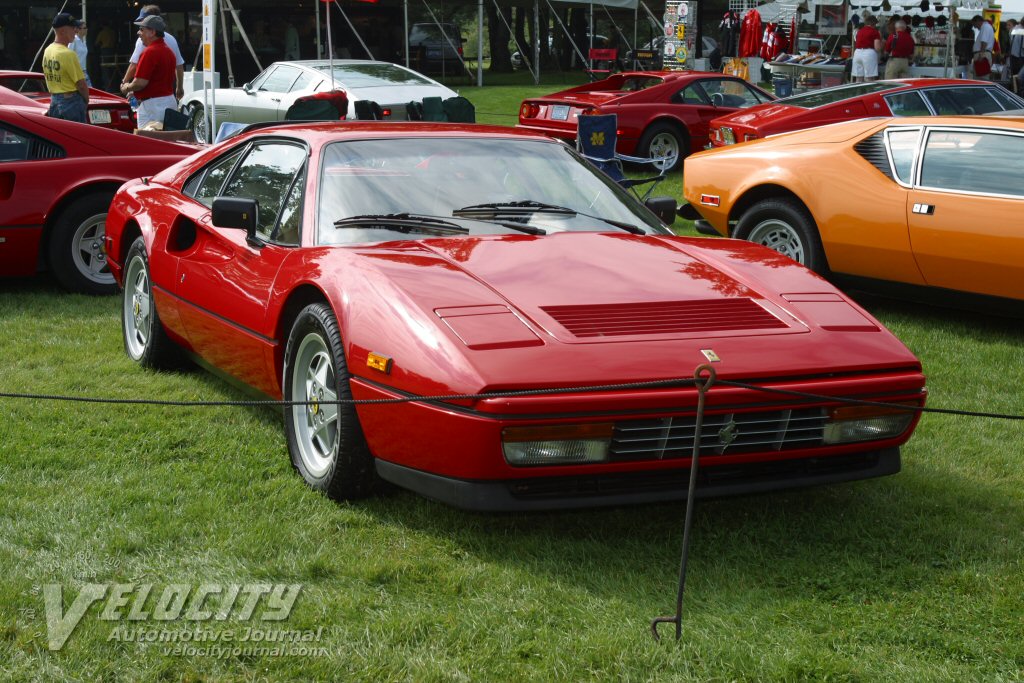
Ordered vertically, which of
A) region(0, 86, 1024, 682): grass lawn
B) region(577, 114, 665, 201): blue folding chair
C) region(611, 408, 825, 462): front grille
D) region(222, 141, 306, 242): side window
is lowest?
region(0, 86, 1024, 682): grass lawn

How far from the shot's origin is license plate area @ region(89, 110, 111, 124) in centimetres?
1337

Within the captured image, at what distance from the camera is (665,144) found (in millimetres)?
15234

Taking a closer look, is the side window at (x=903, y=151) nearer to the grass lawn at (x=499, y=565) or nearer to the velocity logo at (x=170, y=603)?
the grass lawn at (x=499, y=565)

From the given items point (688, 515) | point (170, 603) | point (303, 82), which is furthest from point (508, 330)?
point (303, 82)

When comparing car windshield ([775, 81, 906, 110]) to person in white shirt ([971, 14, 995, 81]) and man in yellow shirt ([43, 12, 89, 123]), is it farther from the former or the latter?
person in white shirt ([971, 14, 995, 81])

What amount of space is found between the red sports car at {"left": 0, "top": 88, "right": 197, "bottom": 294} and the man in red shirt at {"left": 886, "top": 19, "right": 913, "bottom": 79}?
17435 mm

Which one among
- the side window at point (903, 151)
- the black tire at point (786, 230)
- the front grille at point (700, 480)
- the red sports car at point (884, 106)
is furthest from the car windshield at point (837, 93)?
the front grille at point (700, 480)

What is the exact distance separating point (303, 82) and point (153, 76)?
4.37 m

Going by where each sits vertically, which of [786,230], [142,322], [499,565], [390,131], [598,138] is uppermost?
[390,131]

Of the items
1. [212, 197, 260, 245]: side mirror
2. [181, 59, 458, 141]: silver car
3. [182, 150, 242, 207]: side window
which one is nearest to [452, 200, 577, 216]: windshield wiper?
[212, 197, 260, 245]: side mirror

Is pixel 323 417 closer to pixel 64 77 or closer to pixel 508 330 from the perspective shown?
pixel 508 330

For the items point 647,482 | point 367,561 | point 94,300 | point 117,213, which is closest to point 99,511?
point 367,561

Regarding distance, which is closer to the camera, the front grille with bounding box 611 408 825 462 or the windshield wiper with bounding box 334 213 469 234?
the front grille with bounding box 611 408 825 462

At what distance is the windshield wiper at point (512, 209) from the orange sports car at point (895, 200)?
2.97 meters
